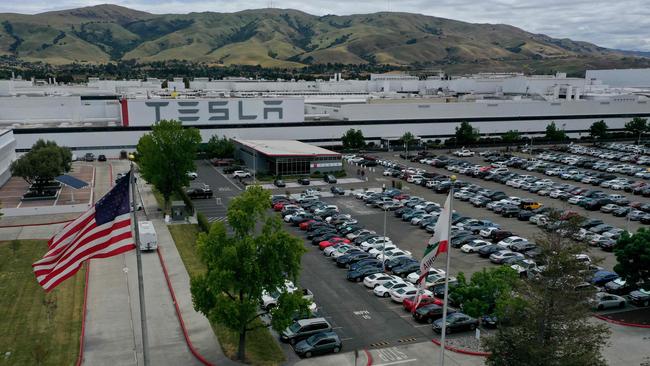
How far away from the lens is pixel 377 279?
30703 mm

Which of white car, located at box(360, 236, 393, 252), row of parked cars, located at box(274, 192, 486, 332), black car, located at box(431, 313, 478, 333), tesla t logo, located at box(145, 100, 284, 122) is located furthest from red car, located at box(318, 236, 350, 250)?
tesla t logo, located at box(145, 100, 284, 122)

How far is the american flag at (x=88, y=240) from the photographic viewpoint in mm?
15312

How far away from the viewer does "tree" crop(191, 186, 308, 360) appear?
2017cm

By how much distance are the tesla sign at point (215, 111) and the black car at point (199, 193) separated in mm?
25911

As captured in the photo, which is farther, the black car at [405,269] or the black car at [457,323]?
the black car at [405,269]

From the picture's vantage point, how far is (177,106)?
77312 millimetres

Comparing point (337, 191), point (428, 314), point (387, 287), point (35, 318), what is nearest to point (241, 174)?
point (337, 191)

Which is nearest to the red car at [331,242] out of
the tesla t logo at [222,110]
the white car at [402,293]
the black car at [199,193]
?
the white car at [402,293]

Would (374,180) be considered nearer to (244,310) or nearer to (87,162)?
(87,162)

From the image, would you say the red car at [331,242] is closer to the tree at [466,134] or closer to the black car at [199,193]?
the black car at [199,193]

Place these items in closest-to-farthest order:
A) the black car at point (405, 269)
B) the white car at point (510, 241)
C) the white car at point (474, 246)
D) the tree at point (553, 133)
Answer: the black car at point (405, 269) → the white car at point (474, 246) → the white car at point (510, 241) → the tree at point (553, 133)

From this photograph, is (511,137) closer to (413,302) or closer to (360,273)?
(360,273)

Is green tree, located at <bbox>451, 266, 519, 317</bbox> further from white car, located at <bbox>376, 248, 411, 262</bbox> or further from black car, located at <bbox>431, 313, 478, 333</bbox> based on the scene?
white car, located at <bbox>376, 248, 411, 262</bbox>

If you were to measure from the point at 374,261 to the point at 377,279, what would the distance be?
10.7 ft
